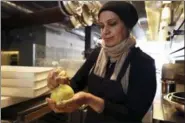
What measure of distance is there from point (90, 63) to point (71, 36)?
169 inches

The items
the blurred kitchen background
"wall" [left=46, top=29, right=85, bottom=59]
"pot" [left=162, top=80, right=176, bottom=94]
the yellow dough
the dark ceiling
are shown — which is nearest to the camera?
the yellow dough

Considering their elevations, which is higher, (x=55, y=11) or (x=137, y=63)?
(x=55, y=11)

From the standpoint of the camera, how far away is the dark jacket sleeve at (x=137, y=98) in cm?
66

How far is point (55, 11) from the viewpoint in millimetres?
2213

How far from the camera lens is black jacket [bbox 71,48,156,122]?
659mm

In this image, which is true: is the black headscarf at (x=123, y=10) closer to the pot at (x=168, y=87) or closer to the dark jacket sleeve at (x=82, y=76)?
the dark jacket sleeve at (x=82, y=76)

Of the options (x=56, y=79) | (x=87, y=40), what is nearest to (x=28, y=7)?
(x=87, y=40)

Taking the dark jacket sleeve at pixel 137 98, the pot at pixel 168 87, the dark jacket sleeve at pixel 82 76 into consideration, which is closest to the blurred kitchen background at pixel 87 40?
the pot at pixel 168 87

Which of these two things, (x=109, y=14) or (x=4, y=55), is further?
(x=4, y=55)

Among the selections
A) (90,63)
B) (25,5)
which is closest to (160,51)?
(25,5)

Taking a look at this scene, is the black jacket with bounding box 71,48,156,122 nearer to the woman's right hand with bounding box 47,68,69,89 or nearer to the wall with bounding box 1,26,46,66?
the woman's right hand with bounding box 47,68,69,89

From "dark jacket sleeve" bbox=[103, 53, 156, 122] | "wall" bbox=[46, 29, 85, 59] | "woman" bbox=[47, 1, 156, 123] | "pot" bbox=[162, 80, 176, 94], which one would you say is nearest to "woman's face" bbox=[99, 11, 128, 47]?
"woman" bbox=[47, 1, 156, 123]

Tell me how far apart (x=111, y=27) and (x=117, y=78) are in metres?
0.18

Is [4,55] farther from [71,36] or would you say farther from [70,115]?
[71,36]
